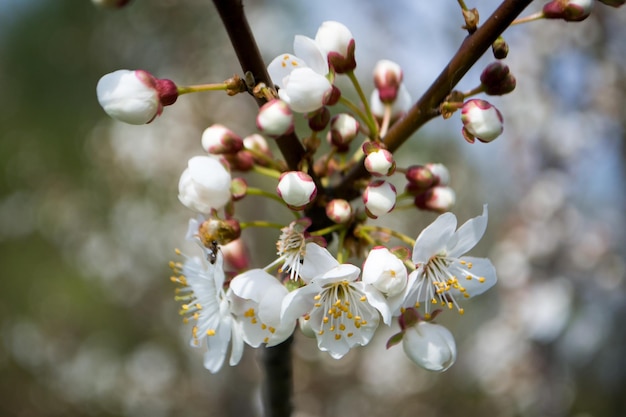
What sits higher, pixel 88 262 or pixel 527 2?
pixel 527 2

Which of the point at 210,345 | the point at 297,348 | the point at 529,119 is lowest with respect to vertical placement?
the point at 297,348

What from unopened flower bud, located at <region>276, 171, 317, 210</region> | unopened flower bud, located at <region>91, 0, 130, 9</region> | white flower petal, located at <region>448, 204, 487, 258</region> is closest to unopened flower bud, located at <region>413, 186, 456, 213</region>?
white flower petal, located at <region>448, 204, 487, 258</region>

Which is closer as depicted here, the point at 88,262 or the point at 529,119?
the point at 529,119

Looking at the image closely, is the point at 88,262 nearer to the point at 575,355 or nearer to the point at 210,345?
the point at 575,355

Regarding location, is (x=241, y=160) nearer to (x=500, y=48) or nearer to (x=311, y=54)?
(x=311, y=54)

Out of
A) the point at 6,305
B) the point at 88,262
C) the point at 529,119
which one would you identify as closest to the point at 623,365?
the point at 529,119

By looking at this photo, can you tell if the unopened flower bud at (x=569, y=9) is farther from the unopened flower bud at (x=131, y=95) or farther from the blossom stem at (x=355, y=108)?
the unopened flower bud at (x=131, y=95)

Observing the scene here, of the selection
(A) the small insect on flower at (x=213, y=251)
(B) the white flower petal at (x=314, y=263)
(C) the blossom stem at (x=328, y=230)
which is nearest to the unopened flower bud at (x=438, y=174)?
(C) the blossom stem at (x=328, y=230)

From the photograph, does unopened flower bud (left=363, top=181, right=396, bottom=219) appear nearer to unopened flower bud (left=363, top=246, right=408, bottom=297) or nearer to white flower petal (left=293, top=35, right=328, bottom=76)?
unopened flower bud (left=363, top=246, right=408, bottom=297)
